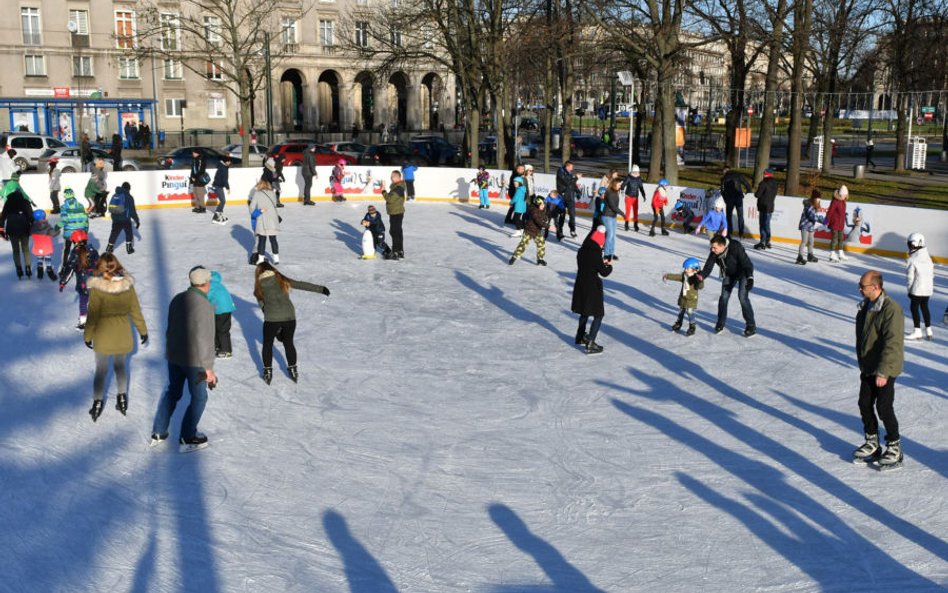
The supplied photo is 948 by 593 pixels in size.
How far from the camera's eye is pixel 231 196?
25.6 metres

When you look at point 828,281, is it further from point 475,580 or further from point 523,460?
point 475,580

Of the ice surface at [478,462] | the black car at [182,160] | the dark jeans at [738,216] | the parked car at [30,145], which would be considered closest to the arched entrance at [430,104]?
the parked car at [30,145]

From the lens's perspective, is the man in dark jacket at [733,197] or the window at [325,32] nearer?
the man in dark jacket at [733,197]

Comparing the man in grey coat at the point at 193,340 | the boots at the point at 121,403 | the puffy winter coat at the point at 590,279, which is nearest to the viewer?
the man in grey coat at the point at 193,340

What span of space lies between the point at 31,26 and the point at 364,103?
2190cm

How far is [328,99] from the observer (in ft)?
212

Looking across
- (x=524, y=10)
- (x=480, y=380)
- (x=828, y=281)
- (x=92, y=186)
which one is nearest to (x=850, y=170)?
(x=524, y=10)

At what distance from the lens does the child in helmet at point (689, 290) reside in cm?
1196

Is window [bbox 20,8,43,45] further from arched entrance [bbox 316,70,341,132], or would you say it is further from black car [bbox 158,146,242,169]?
black car [bbox 158,146,242,169]

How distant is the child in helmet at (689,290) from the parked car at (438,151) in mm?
26553

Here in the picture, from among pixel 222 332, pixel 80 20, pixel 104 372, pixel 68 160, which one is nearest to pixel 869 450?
pixel 104 372

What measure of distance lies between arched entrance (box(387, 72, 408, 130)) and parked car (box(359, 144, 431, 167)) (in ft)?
89.9

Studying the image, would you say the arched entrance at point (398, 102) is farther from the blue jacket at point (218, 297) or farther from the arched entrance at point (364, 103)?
the blue jacket at point (218, 297)

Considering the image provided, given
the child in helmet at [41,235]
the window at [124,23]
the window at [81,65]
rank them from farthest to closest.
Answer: the window at [124,23], the window at [81,65], the child in helmet at [41,235]
